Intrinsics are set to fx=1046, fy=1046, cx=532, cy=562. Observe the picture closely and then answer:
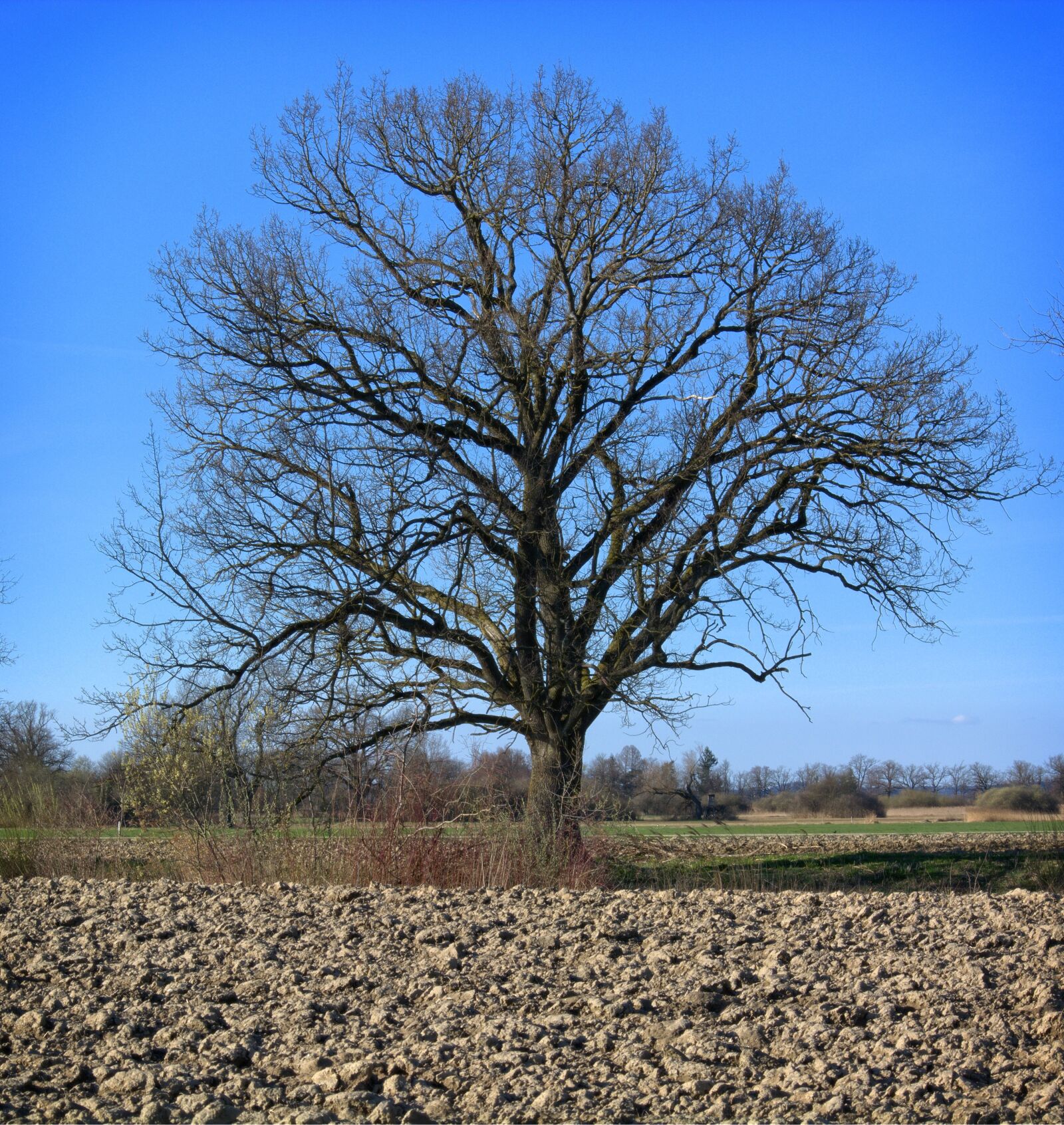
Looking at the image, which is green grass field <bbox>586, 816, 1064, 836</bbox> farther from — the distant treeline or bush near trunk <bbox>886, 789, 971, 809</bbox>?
bush near trunk <bbox>886, 789, 971, 809</bbox>

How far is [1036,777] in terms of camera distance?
33.8 meters

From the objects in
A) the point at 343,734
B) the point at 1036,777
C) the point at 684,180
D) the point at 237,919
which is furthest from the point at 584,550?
the point at 1036,777

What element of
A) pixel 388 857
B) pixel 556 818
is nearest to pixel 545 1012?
pixel 388 857

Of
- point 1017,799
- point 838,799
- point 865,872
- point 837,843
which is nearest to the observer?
point 865,872

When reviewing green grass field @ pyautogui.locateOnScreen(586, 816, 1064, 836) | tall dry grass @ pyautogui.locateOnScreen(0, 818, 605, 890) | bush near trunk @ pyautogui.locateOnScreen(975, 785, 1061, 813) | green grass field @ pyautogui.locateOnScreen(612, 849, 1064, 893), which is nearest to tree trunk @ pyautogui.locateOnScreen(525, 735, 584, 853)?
tall dry grass @ pyautogui.locateOnScreen(0, 818, 605, 890)

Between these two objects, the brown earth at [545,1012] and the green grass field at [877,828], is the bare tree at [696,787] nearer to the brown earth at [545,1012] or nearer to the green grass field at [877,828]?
the green grass field at [877,828]

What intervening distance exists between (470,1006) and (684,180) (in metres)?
14.0

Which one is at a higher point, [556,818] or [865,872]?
[556,818]

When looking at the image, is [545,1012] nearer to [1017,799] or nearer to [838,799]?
[1017,799]

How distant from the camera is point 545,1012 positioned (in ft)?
15.0

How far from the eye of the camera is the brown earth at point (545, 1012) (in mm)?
3713

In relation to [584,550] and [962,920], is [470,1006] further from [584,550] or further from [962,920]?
[584,550]

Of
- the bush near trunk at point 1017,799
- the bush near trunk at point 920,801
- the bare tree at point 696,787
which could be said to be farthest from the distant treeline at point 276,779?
the bush near trunk at point 920,801

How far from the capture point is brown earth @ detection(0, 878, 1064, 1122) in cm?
371
